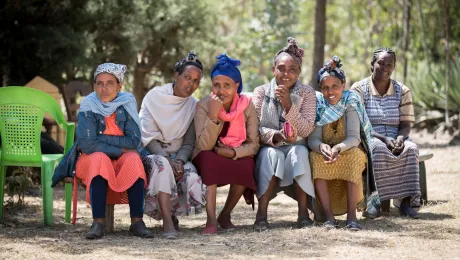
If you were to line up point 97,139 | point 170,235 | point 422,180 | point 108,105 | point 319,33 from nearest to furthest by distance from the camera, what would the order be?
point 170,235, point 97,139, point 108,105, point 422,180, point 319,33

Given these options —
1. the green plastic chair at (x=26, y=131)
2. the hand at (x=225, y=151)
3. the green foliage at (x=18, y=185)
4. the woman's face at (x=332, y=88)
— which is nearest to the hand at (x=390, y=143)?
the woman's face at (x=332, y=88)

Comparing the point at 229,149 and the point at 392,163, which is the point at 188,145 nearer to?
the point at 229,149

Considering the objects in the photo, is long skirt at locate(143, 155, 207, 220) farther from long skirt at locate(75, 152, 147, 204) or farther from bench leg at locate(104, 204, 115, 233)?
bench leg at locate(104, 204, 115, 233)

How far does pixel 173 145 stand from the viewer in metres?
6.43

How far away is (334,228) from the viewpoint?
615 centimetres

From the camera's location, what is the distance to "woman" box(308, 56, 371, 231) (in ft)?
20.8

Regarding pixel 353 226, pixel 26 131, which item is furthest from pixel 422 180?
pixel 26 131

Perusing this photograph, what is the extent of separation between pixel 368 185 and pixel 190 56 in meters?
1.87

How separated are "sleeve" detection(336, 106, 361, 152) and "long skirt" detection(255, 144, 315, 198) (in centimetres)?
32

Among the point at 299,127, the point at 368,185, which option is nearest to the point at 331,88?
the point at 299,127

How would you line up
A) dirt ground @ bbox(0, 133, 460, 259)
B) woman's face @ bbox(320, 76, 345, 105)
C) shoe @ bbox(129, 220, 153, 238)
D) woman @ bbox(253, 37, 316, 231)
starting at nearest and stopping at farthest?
dirt ground @ bbox(0, 133, 460, 259) < shoe @ bbox(129, 220, 153, 238) < woman @ bbox(253, 37, 316, 231) < woman's face @ bbox(320, 76, 345, 105)

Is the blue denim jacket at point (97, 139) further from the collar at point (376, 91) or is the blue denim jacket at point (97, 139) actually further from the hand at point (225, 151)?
the collar at point (376, 91)

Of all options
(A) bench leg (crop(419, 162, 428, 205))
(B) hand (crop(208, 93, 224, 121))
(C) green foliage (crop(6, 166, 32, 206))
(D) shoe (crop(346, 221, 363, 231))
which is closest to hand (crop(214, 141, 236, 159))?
(B) hand (crop(208, 93, 224, 121))

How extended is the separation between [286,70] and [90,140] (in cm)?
169
